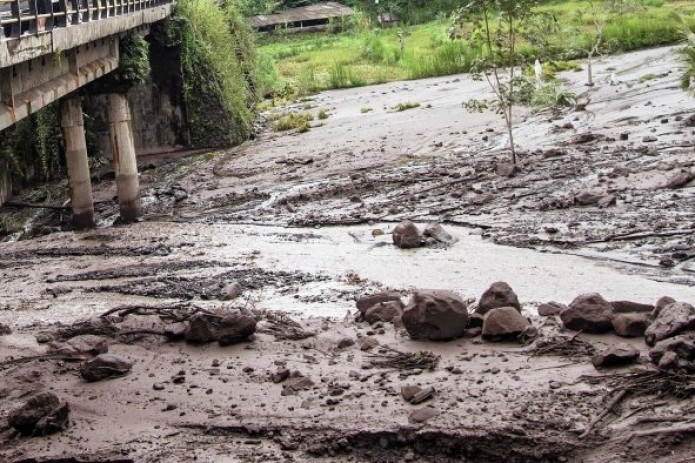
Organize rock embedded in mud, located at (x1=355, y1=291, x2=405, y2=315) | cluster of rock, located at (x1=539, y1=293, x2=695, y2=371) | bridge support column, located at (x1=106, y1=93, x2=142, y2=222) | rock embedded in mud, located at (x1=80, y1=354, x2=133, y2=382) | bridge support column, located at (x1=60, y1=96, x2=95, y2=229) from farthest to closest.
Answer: bridge support column, located at (x1=106, y1=93, x2=142, y2=222), bridge support column, located at (x1=60, y1=96, x2=95, y2=229), rock embedded in mud, located at (x1=355, y1=291, x2=405, y2=315), rock embedded in mud, located at (x1=80, y1=354, x2=133, y2=382), cluster of rock, located at (x1=539, y1=293, x2=695, y2=371)

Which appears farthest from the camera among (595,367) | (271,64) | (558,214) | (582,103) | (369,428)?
(271,64)

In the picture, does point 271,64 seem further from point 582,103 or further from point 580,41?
point 582,103

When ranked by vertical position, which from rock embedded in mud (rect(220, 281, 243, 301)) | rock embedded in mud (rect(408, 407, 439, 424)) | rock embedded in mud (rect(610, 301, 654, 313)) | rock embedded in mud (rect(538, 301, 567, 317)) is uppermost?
rock embedded in mud (rect(610, 301, 654, 313))

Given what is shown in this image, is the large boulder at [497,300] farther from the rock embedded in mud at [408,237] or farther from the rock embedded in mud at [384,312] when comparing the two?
the rock embedded in mud at [408,237]

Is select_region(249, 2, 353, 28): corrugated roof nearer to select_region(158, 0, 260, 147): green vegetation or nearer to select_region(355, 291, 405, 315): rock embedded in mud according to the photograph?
select_region(158, 0, 260, 147): green vegetation

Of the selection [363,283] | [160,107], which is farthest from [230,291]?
[160,107]

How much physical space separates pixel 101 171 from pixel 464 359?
17660 mm

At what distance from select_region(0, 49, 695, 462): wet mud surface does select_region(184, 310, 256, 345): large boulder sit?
0.13m

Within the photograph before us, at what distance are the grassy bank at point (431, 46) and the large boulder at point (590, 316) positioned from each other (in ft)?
62.3

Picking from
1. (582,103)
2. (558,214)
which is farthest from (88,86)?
(582,103)

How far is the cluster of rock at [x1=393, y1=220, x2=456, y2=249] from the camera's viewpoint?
14133 mm

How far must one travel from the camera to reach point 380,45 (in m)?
44.2

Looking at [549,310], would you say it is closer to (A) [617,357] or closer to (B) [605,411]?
(A) [617,357]

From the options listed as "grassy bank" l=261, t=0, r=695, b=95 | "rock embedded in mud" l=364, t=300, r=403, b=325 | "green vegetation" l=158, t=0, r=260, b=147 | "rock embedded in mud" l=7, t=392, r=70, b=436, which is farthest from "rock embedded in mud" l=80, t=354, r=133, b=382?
"grassy bank" l=261, t=0, r=695, b=95
